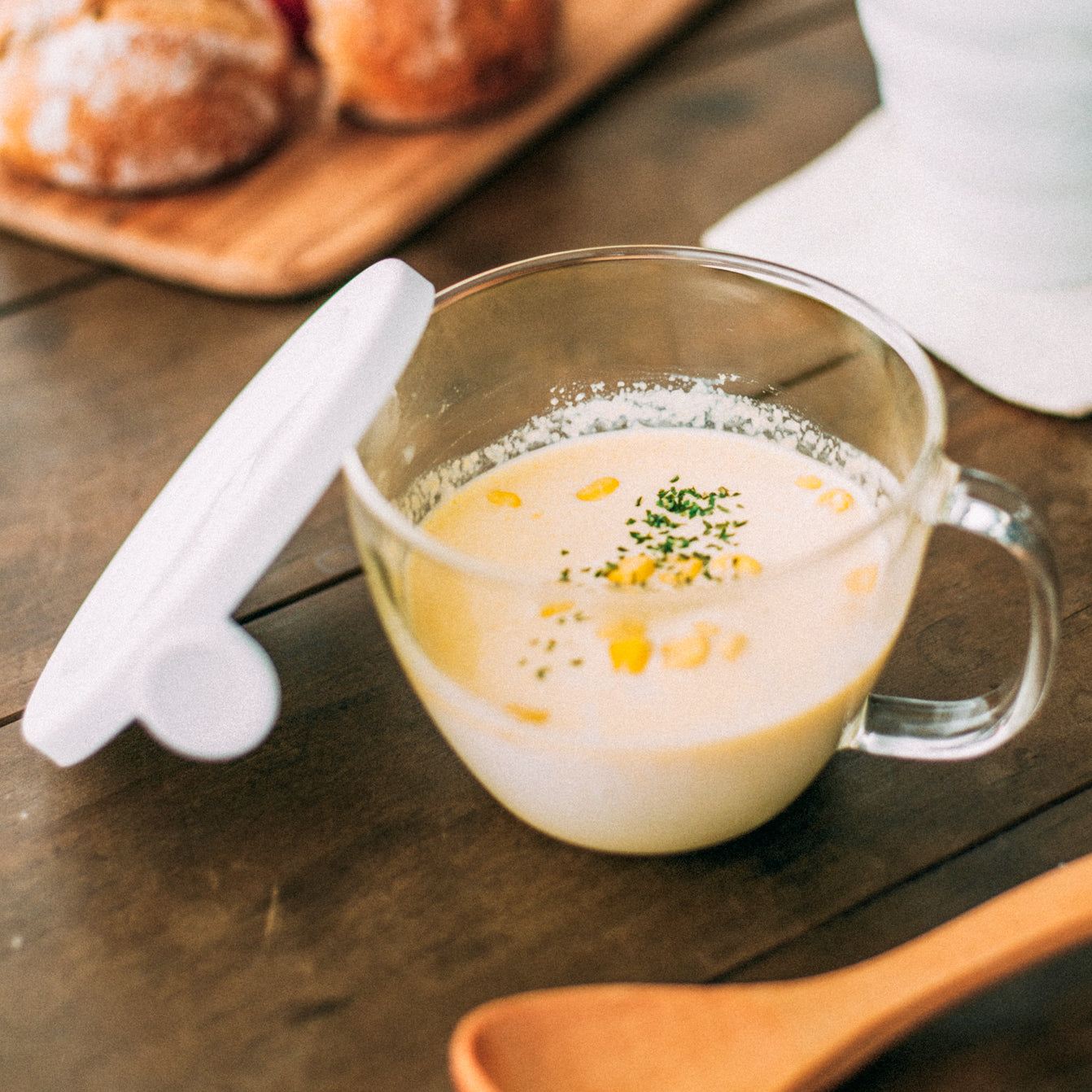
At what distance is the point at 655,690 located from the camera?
0.50 meters

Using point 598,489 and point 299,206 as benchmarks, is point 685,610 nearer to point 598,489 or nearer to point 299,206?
point 598,489

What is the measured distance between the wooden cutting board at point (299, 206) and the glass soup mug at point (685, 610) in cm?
43

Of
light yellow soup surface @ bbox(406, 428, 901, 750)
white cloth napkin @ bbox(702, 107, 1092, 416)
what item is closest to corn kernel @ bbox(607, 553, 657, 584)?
light yellow soup surface @ bbox(406, 428, 901, 750)

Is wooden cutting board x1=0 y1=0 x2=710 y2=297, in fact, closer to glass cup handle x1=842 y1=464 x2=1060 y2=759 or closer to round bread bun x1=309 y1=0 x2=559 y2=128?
round bread bun x1=309 y1=0 x2=559 y2=128

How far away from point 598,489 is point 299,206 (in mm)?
579

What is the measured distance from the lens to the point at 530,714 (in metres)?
0.50

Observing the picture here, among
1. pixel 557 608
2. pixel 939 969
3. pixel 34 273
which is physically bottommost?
pixel 34 273

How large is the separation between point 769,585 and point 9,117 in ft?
3.17

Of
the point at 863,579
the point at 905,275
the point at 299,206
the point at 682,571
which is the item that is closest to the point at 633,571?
the point at 682,571

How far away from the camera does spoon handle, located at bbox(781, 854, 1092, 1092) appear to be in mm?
459

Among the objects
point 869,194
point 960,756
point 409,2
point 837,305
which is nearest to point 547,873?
point 960,756

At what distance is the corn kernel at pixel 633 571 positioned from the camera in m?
0.57

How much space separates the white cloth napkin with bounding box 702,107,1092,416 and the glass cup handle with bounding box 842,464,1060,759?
1.02 feet

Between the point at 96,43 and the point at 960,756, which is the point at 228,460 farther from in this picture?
the point at 96,43
